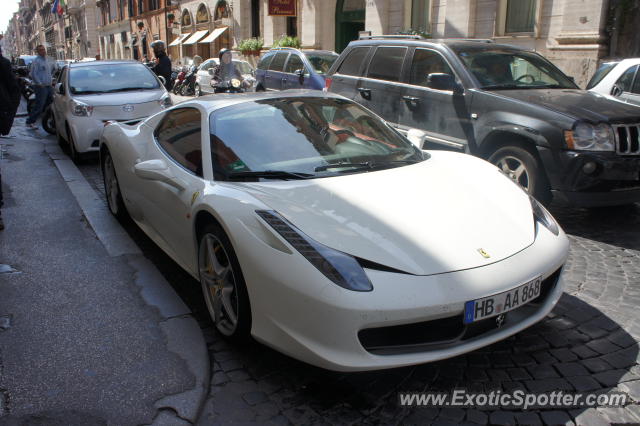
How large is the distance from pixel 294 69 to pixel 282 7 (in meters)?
13.6

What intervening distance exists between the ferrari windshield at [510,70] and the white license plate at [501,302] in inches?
147

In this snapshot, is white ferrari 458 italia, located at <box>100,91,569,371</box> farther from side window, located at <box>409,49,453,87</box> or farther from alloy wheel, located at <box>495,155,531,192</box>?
side window, located at <box>409,49,453,87</box>

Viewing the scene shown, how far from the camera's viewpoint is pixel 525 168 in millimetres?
5277

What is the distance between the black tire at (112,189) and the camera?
5.33 meters

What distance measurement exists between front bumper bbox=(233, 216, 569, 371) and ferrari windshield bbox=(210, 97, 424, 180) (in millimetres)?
823

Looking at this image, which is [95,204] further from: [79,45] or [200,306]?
[79,45]

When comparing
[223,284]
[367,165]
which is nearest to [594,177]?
[367,165]

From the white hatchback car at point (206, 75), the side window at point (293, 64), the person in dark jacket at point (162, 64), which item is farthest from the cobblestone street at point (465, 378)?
the white hatchback car at point (206, 75)

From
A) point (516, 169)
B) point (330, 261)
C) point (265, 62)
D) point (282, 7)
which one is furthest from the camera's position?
point (282, 7)

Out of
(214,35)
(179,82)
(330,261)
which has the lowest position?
(179,82)

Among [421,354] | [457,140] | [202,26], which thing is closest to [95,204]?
[457,140]

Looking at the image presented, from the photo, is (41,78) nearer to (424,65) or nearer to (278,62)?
(278,62)

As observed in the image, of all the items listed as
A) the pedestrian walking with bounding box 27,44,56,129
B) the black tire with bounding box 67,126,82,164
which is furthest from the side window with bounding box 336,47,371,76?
the pedestrian walking with bounding box 27,44,56,129

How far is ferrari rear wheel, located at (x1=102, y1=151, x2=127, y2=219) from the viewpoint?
533 centimetres
